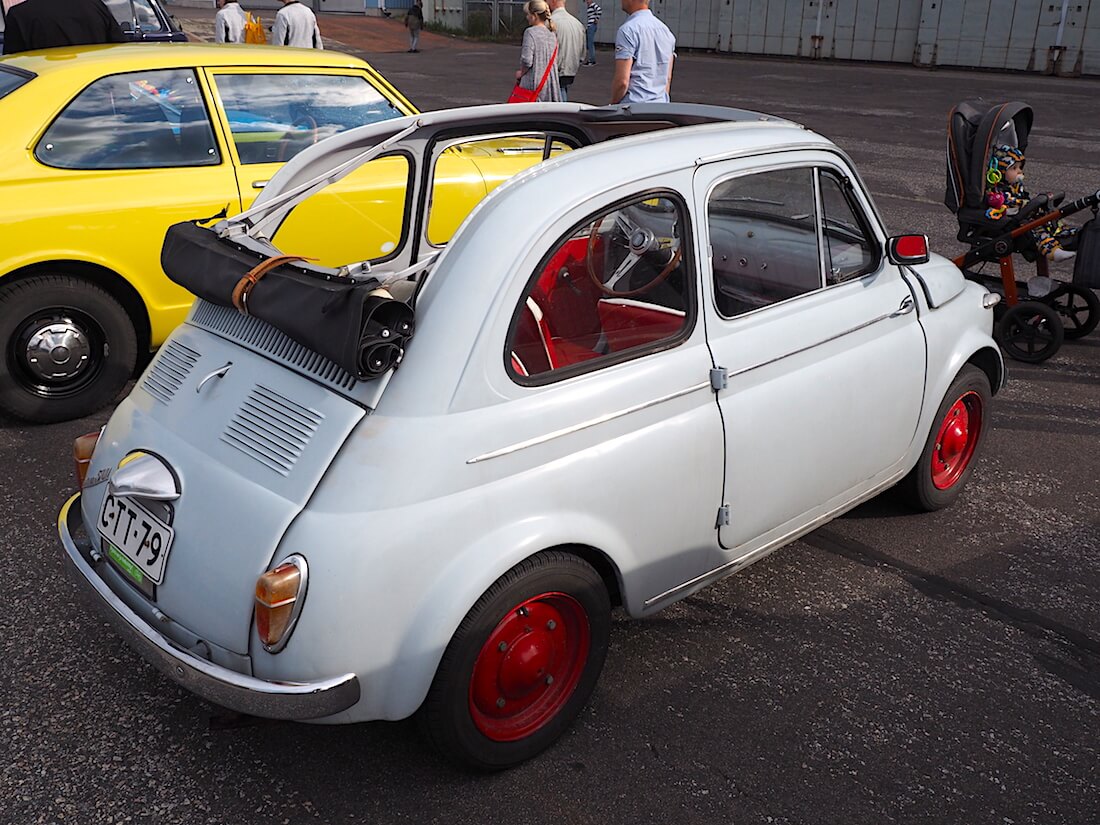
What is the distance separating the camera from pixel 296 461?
279cm

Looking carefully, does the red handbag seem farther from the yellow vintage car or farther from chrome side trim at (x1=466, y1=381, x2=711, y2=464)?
chrome side trim at (x1=466, y1=381, x2=711, y2=464)

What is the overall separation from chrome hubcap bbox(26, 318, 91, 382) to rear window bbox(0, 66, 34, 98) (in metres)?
1.21

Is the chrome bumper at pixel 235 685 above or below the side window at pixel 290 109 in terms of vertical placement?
below

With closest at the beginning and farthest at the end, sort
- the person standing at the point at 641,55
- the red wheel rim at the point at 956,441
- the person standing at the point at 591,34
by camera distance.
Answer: the red wheel rim at the point at 956,441
the person standing at the point at 641,55
the person standing at the point at 591,34

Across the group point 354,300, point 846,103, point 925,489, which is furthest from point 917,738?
point 846,103

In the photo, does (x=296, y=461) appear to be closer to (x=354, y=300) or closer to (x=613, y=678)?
(x=354, y=300)

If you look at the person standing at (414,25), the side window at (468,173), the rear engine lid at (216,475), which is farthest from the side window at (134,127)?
the person standing at (414,25)

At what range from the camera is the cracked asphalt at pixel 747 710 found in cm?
296

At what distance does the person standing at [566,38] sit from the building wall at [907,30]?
1739 centimetres

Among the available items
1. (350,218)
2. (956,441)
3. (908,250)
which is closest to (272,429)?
(908,250)

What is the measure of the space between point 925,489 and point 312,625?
2.93m

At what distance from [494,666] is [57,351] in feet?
11.2

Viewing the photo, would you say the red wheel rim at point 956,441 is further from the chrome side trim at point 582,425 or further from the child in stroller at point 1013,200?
the child in stroller at point 1013,200

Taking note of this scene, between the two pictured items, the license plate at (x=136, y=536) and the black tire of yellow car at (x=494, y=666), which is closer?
the black tire of yellow car at (x=494, y=666)
